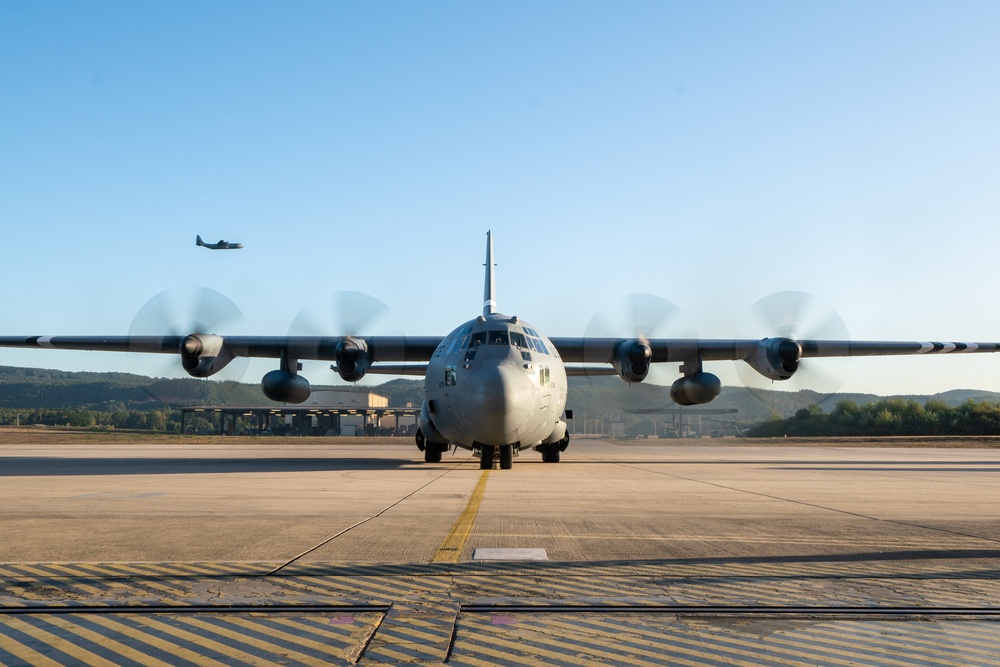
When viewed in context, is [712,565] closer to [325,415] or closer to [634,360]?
[634,360]

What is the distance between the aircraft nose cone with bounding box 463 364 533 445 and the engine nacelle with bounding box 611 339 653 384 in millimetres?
9568

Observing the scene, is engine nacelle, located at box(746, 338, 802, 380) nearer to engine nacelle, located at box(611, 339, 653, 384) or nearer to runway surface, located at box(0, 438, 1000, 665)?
engine nacelle, located at box(611, 339, 653, 384)

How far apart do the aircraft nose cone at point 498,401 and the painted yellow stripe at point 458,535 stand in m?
5.64

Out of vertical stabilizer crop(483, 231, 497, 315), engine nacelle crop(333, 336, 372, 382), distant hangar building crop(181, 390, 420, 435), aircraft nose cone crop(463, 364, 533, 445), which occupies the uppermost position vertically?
vertical stabilizer crop(483, 231, 497, 315)

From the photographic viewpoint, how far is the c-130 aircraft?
65.7ft

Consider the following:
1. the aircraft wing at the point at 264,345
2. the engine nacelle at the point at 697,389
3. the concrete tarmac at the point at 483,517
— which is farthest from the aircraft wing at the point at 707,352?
the concrete tarmac at the point at 483,517

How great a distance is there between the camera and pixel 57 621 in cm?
479

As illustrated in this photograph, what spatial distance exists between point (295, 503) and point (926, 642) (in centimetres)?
937

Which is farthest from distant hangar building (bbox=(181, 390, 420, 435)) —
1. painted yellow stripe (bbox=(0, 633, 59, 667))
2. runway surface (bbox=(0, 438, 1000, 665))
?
painted yellow stripe (bbox=(0, 633, 59, 667))

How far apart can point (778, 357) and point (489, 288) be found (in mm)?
11684

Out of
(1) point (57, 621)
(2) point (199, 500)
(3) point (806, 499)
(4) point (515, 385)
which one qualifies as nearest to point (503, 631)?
(1) point (57, 621)

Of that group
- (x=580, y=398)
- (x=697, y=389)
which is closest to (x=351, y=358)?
(x=697, y=389)

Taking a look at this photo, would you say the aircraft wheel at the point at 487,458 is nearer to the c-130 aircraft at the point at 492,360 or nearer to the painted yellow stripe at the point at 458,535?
the c-130 aircraft at the point at 492,360

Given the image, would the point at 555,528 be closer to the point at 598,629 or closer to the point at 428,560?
the point at 428,560
